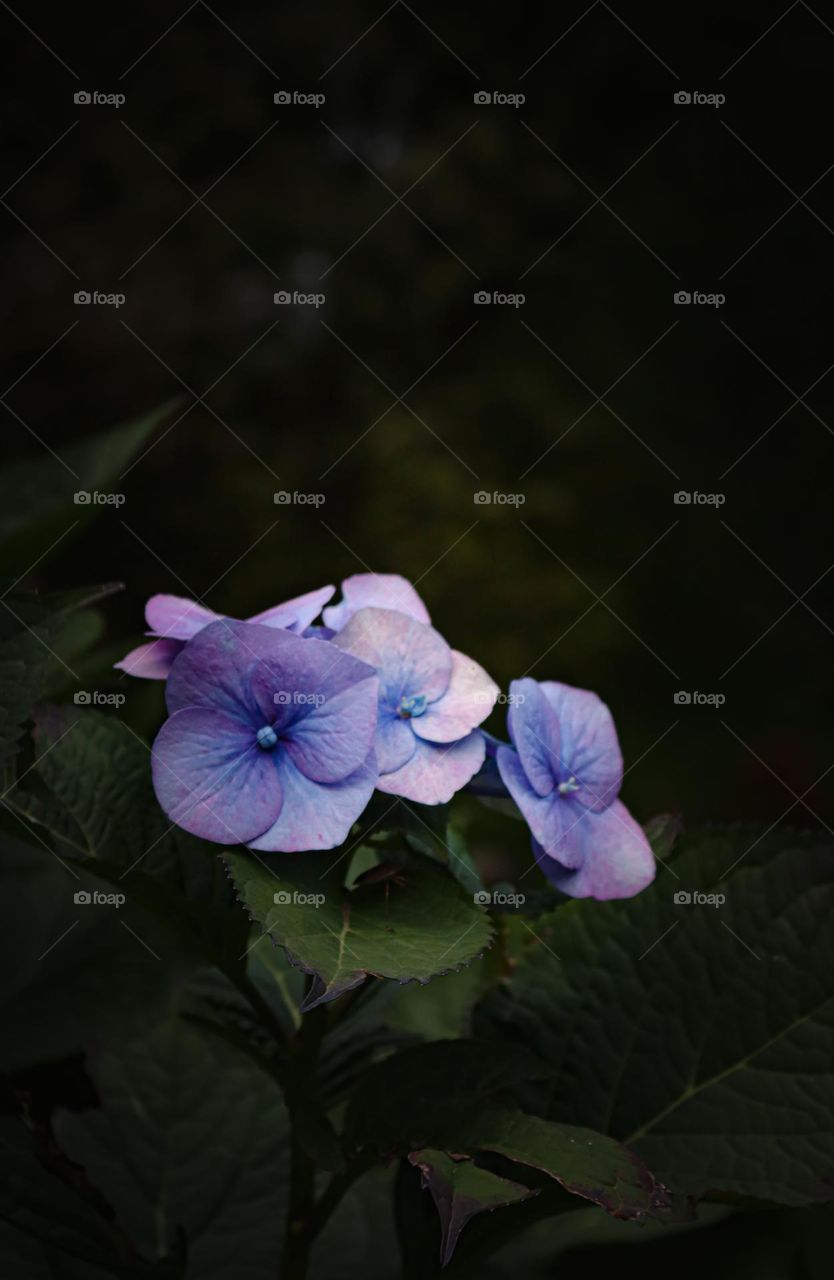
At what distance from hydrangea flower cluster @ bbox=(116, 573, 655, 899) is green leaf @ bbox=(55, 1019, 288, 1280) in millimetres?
357

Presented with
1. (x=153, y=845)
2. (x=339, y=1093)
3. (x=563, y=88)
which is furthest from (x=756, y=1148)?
(x=563, y=88)

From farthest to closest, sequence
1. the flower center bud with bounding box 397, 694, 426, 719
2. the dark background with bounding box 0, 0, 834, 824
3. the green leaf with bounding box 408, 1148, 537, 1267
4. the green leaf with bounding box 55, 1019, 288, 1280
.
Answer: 1. the dark background with bounding box 0, 0, 834, 824
2. the green leaf with bounding box 55, 1019, 288, 1280
3. the flower center bud with bounding box 397, 694, 426, 719
4. the green leaf with bounding box 408, 1148, 537, 1267

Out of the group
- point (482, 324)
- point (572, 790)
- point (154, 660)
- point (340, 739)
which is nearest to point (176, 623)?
point (154, 660)

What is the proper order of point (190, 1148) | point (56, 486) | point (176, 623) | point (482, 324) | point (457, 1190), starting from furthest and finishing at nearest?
point (482, 324)
point (56, 486)
point (190, 1148)
point (176, 623)
point (457, 1190)

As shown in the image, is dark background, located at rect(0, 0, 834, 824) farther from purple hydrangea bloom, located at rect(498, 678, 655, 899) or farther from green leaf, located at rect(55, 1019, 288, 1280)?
purple hydrangea bloom, located at rect(498, 678, 655, 899)

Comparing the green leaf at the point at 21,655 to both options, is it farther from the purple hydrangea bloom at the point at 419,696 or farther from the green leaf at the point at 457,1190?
the green leaf at the point at 457,1190

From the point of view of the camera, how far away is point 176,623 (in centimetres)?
64

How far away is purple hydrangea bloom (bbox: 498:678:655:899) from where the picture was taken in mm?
618

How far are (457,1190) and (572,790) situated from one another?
0.22 m

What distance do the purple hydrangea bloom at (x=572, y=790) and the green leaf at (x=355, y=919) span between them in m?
0.06

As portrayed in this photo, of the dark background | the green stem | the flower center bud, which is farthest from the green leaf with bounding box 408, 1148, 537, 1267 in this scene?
the dark background

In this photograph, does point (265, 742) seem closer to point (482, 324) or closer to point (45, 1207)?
point (45, 1207)

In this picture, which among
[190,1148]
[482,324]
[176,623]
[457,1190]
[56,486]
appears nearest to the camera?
[457,1190]

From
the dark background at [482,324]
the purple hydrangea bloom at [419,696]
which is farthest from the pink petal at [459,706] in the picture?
the dark background at [482,324]
